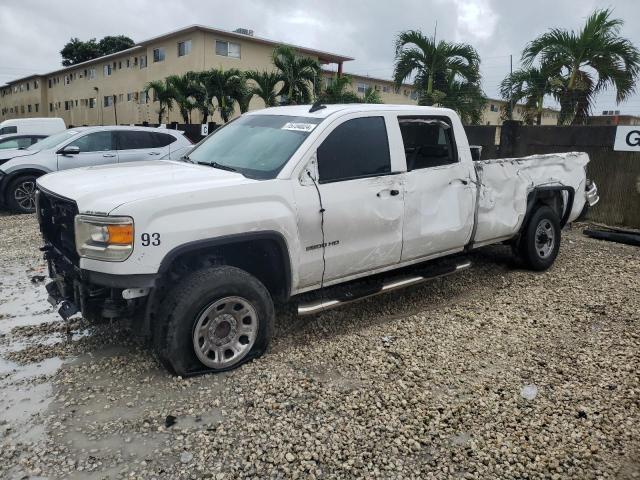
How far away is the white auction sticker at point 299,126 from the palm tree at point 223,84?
18194mm

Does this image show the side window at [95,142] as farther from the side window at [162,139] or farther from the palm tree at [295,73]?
the palm tree at [295,73]

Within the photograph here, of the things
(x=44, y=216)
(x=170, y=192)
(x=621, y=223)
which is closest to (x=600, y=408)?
(x=170, y=192)

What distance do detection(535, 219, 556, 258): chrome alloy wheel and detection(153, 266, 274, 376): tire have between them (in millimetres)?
3870

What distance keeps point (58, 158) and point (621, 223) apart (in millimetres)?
10362

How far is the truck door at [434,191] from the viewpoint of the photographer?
4.70 meters

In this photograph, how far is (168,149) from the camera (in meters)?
11.1

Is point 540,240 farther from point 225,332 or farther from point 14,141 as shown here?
point 14,141

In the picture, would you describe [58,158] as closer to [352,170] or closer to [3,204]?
[3,204]

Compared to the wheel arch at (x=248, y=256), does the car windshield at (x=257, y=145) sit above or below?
above

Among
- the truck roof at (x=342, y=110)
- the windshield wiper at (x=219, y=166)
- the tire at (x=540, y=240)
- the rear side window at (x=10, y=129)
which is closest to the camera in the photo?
the windshield wiper at (x=219, y=166)

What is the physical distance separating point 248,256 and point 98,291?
1069mm

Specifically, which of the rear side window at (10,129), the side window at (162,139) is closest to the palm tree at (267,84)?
the rear side window at (10,129)

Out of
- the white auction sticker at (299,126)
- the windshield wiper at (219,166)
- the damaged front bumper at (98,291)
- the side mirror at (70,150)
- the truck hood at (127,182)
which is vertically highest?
the white auction sticker at (299,126)

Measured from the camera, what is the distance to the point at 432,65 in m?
14.9
